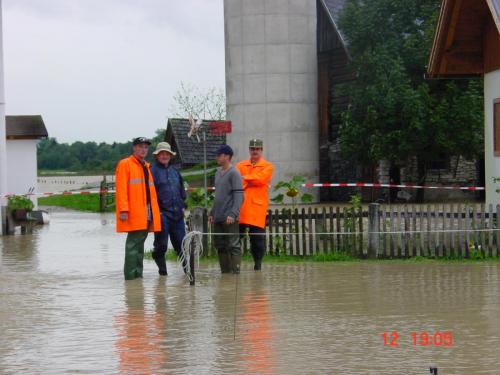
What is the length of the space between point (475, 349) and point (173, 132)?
45.5 metres

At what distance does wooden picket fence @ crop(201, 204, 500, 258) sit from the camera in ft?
54.3

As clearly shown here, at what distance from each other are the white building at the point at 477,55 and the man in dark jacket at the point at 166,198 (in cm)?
679

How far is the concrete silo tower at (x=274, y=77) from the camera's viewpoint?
40.6m

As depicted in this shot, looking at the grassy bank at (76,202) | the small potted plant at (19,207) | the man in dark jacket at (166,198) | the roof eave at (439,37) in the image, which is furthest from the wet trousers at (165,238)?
the grassy bank at (76,202)

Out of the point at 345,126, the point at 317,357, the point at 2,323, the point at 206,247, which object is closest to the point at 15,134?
the point at 345,126

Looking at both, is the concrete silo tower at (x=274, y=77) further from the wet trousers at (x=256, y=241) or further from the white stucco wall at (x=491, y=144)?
the wet trousers at (x=256, y=241)

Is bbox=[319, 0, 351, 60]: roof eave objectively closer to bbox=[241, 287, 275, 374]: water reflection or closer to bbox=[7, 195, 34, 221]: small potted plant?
bbox=[7, 195, 34, 221]: small potted plant

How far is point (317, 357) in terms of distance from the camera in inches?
332

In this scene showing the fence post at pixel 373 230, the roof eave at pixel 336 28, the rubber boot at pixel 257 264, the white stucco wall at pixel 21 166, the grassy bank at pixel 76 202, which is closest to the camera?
the rubber boot at pixel 257 264

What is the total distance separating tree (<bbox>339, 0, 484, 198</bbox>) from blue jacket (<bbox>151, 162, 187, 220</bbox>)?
2139cm

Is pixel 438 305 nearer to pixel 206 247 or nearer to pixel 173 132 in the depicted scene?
pixel 206 247

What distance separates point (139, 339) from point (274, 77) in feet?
104
